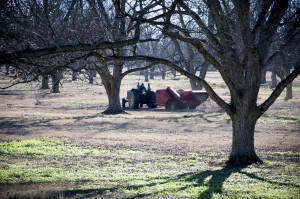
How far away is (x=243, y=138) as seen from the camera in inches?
435

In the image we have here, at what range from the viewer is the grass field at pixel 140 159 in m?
8.27

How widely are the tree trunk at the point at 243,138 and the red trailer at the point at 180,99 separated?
57.8ft

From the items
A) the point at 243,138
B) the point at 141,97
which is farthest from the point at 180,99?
the point at 243,138

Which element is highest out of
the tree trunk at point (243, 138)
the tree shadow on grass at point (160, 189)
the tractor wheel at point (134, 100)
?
the tractor wheel at point (134, 100)

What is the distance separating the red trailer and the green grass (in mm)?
15448

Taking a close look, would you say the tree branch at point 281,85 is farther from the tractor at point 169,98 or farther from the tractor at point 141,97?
the tractor at point 141,97

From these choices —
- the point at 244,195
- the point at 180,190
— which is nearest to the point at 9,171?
the point at 180,190

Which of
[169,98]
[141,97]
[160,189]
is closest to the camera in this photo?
[160,189]

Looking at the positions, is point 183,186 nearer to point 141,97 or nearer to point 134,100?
point 134,100

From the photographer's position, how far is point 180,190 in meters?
8.23

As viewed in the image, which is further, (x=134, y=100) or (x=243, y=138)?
(x=134, y=100)

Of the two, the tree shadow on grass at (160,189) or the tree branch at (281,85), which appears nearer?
the tree shadow on grass at (160,189)

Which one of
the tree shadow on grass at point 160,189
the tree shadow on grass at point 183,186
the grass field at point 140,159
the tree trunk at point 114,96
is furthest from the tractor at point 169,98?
the tree shadow on grass at point 160,189

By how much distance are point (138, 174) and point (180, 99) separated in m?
19.3
